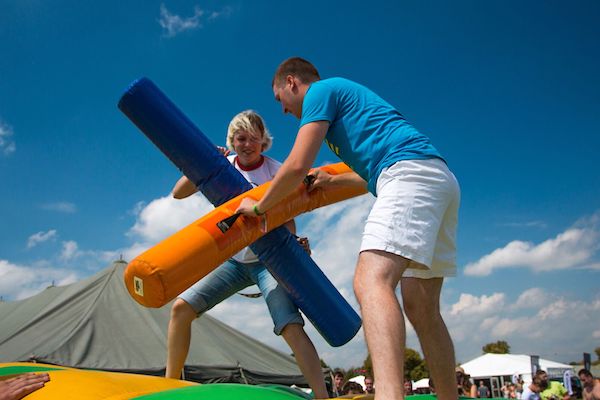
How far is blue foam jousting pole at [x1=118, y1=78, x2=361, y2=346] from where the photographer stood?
122 inches

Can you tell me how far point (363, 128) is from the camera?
218 centimetres

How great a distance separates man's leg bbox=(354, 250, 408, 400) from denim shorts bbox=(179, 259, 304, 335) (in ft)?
4.45

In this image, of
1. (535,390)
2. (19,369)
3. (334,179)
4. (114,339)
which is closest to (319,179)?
(334,179)

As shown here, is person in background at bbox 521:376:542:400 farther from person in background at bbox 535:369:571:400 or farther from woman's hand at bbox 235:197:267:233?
woman's hand at bbox 235:197:267:233

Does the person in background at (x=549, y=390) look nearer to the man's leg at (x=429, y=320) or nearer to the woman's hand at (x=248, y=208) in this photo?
the man's leg at (x=429, y=320)

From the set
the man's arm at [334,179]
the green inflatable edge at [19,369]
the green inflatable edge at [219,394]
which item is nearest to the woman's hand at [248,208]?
the man's arm at [334,179]

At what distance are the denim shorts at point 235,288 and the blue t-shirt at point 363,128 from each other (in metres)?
1.22

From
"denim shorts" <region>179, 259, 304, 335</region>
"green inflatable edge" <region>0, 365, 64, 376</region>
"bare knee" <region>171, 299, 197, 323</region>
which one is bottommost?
"green inflatable edge" <region>0, 365, 64, 376</region>

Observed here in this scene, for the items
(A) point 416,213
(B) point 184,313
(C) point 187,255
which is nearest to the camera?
(A) point 416,213

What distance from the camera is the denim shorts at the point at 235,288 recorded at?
3.19m

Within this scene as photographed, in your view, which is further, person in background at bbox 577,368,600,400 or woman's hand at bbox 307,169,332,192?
person in background at bbox 577,368,600,400

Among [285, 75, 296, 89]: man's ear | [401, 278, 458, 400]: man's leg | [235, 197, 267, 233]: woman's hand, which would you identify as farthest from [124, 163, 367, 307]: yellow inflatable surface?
[401, 278, 458, 400]: man's leg

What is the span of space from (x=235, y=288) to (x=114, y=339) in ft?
16.6

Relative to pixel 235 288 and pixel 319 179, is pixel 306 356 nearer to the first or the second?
pixel 235 288
